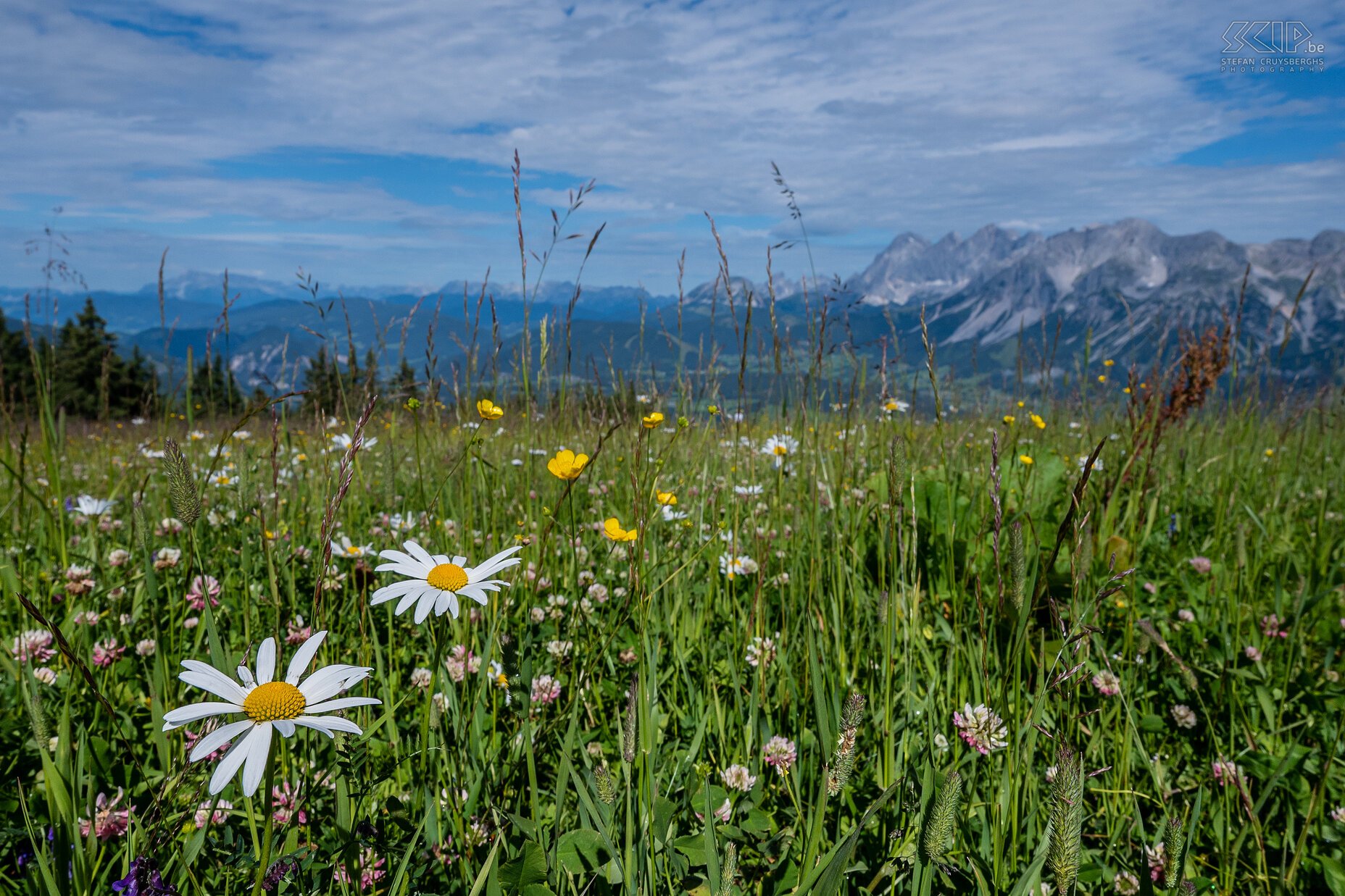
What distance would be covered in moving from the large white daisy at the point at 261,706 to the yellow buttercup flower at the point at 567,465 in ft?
1.69

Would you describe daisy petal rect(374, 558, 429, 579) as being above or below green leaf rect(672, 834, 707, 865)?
above

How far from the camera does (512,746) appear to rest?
5.08 feet

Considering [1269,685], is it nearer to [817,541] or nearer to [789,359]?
[817,541]

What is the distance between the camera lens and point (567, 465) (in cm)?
133

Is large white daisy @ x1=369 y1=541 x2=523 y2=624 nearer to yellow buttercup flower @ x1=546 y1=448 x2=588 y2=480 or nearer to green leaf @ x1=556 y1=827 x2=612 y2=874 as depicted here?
yellow buttercup flower @ x1=546 y1=448 x2=588 y2=480

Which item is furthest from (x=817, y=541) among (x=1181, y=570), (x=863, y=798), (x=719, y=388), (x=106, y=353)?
(x=106, y=353)

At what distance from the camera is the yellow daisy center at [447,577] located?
1109 millimetres

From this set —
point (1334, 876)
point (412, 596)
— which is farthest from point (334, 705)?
point (1334, 876)

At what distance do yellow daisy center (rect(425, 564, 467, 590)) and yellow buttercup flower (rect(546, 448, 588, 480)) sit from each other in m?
0.24

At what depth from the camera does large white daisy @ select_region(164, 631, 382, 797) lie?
0.71 meters

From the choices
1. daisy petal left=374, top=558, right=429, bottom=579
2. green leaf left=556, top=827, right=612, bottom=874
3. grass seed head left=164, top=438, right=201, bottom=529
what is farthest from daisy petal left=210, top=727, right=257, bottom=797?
green leaf left=556, top=827, right=612, bottom=874

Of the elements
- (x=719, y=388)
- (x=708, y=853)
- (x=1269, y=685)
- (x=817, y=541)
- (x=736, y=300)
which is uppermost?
(x=736, y=300)

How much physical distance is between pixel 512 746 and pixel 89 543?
5.60ft

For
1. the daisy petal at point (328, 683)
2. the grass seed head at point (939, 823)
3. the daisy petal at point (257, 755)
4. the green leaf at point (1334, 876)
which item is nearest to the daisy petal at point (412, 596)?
the daisy petal at point (328, 683)
